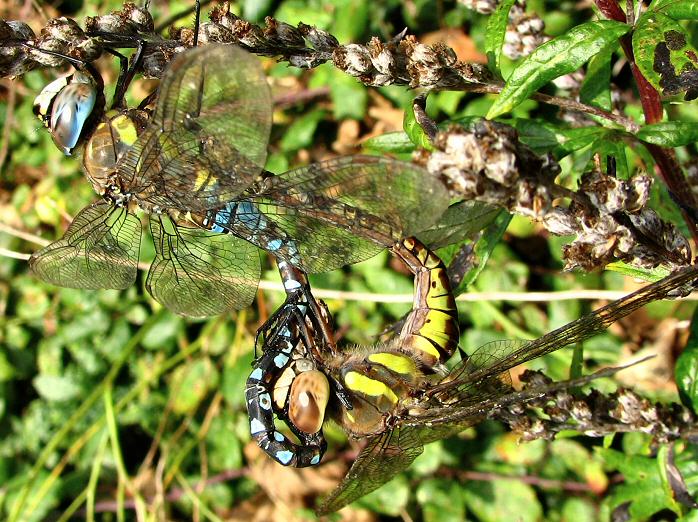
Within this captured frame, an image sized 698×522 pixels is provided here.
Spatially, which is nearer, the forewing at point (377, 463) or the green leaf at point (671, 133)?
the green leaf at point (671, 133)

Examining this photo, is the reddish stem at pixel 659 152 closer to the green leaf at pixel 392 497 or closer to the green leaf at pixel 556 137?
the green leaf at pixel 556 137

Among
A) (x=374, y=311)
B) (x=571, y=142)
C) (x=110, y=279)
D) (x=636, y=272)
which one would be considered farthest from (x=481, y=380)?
(x=374, y=311)

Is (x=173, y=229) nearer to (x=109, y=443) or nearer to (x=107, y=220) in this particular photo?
(x=107, y=220)

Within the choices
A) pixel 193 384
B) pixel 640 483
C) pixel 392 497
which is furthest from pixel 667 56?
pixel 193 384

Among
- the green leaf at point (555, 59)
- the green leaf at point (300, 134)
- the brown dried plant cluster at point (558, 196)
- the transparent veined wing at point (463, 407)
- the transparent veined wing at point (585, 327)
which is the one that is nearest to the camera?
the brown dried plant cluster at point (558, 196)

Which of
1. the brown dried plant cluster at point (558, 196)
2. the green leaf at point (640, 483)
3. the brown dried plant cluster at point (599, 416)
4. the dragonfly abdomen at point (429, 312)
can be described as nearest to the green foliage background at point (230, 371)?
the green leaf at point (640, 483)

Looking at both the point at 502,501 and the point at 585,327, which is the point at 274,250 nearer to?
the point at 585,327
